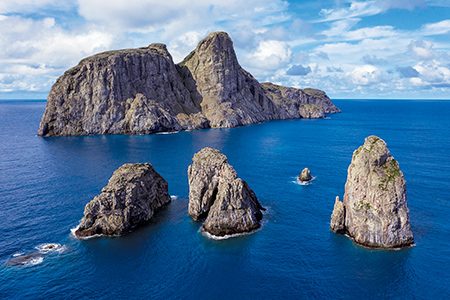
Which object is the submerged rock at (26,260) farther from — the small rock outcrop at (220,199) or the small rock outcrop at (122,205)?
the small rock outcrop at (220,199)

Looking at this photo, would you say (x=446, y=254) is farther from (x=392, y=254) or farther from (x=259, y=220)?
(x=259, y=220)

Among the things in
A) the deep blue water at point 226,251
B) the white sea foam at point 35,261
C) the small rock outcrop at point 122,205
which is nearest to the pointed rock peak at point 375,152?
the deep blue water at point 226,251

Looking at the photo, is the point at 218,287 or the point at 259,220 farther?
the point at 259,220

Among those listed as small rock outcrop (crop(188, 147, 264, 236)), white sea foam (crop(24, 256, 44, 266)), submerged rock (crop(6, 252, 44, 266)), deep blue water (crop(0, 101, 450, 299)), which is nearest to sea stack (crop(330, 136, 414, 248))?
deep blue water (crop(0, 101, 450, 299))

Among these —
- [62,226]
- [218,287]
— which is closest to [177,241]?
[218,287]

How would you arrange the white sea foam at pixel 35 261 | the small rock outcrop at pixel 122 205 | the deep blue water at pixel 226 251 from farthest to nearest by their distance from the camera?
the small rock outcrop at pixel 122 205 → the white sea foam at pixel 35 261 → the deep blue water at pixel 226 251

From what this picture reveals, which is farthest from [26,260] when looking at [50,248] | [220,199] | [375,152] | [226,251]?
[375,152]
